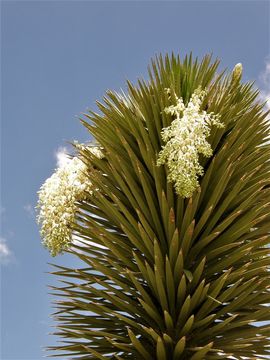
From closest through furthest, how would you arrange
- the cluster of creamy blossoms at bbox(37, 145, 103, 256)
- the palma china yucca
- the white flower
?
the palma china yucca → the cluster of creamy blossoms at bbox(37, 145, 103, 256) → the white flower

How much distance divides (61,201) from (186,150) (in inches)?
55.7

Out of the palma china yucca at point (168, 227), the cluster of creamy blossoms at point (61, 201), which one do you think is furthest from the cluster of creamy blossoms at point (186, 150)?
the cluster of creamy blossoms at point (61, 201)

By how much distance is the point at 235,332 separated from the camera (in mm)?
3957

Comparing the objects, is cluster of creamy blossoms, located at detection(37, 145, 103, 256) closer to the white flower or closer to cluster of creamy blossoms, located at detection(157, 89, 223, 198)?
cluster of creamy blossoms, located at detection(157, 89, 223, 198)

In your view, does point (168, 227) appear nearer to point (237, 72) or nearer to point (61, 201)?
point (61, 201)

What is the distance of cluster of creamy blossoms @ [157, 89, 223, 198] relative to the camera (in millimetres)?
3943

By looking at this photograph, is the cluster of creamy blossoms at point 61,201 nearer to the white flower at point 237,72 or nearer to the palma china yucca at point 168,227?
the palma china yucca at point 168,227

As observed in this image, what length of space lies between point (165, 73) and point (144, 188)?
1.49 meters

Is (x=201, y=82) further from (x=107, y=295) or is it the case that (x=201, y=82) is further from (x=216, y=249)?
(x=107, y=295)

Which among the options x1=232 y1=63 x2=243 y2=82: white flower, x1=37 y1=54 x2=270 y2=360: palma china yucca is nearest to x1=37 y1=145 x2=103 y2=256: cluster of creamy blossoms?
x1=37 y1=54 x2=270 y2=360: palma china yucca

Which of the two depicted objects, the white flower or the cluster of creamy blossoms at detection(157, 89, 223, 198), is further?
the white flower

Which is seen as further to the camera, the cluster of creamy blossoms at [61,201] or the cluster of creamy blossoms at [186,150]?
the cluster of creamy blossoms at [61,201]

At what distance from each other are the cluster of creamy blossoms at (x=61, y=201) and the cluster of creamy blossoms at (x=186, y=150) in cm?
108

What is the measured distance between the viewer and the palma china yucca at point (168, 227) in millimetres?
3891
